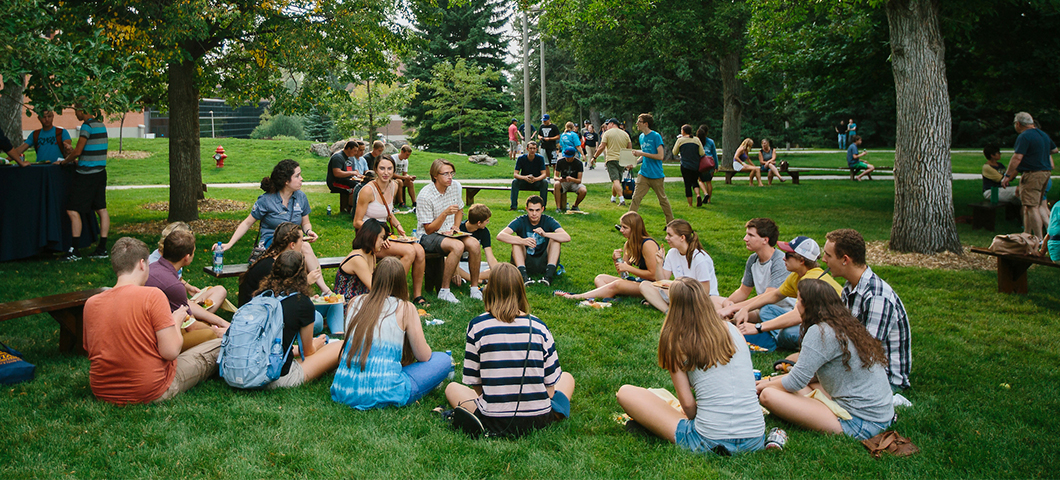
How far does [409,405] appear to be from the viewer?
15.8 feet

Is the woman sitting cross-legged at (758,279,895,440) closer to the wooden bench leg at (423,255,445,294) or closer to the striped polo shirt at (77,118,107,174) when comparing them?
the wooden bench leg at (423,255,445,294)

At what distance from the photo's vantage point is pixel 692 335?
392 cm

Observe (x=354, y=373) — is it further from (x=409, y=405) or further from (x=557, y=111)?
(x=557, y=111)

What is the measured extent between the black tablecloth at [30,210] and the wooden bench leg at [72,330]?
4108 millimetres

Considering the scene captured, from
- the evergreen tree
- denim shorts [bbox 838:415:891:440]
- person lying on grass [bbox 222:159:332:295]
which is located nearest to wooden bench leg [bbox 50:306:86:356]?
person lying on grass [bbox 222:159:332:295]

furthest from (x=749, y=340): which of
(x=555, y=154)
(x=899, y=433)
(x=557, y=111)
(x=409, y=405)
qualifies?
(x=557, y=111)

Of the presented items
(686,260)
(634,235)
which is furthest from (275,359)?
(634,235)

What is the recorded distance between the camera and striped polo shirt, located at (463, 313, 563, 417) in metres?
4.18

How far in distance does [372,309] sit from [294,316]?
701 millimetres

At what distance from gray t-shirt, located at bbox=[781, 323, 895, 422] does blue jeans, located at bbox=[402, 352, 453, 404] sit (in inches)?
93.0

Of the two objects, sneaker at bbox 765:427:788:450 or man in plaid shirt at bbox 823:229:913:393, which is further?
man in plaid shirt at bbox 823:229:913:393

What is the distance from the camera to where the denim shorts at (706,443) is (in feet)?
13.2

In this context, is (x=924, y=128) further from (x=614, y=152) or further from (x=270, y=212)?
(x=270, y=212)

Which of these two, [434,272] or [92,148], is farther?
[92,148]
